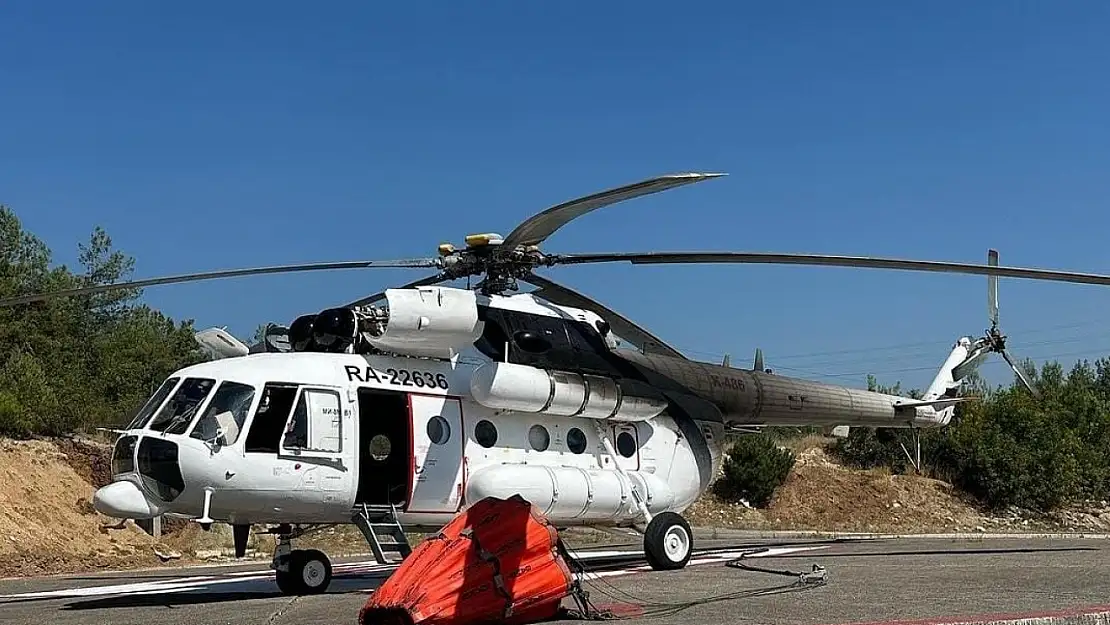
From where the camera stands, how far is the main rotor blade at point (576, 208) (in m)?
9.09

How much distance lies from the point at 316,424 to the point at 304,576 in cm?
196

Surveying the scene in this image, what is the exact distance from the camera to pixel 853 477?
36.5 m

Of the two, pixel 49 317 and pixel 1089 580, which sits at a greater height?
pixel 49 317

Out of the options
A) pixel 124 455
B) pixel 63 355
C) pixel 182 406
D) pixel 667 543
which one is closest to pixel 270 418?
pixel 182 406

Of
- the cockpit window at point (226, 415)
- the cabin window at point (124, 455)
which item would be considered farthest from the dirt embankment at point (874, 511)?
the cabin window at point (124, 455)

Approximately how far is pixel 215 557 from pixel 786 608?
54.6ft

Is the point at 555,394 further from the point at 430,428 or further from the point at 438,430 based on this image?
the point at 430,428

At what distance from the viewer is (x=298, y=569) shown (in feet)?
41.0

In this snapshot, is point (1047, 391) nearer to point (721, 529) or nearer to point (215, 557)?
point (721, 529)

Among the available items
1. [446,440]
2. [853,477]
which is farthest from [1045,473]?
[446,440]

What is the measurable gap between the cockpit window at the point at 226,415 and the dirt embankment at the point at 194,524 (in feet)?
30.2

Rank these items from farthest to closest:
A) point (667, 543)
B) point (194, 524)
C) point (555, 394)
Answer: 1. point (194, 524)
2. point (667, 543)
3. point (555, 394)

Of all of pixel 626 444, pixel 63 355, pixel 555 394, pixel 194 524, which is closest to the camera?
pixel 555 394

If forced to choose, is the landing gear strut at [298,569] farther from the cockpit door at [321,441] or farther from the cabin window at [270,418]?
the cabin window at [270,418]
